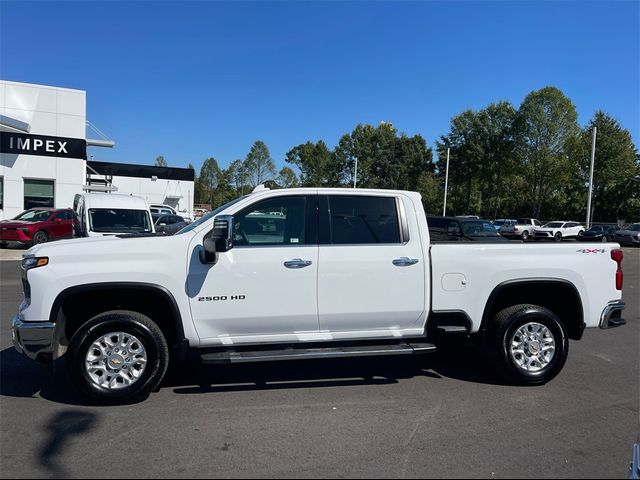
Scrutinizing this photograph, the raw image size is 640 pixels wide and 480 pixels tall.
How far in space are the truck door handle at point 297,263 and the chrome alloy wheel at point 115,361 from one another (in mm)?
1488

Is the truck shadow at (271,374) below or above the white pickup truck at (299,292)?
below

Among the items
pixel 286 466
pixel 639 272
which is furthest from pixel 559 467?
pixel 639 272

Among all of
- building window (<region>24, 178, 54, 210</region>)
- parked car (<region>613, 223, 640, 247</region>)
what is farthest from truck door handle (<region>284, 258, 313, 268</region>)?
parked car (<region>613, 223, 640, 247</region>)

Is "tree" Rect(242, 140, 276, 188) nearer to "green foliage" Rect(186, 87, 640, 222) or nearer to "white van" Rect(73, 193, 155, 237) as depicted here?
"green foliage" Rect(186, 87, 640, 222)

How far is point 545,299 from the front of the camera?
18.3ft

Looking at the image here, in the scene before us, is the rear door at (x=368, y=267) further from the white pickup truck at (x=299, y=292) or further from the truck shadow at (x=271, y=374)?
the truck shadow at (x=271, y=374)

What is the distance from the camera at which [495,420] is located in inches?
168

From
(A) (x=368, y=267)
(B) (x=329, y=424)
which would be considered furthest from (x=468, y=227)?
(B) (x=329, y=424)

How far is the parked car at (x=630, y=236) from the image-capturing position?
32.6 metres

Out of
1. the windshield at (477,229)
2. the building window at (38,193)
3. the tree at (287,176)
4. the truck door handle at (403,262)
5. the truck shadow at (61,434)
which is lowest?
the truck shadow at (61,434)

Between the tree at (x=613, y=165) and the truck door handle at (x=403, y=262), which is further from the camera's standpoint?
the tree at (x=613, y=165)

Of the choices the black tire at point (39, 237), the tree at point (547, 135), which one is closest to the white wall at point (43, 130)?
the black tire at point (39, 237)

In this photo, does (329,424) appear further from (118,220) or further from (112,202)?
(112,202)

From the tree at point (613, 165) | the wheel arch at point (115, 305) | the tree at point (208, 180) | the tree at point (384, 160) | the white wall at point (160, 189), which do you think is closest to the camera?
the wheel arch at point (115, 305)
